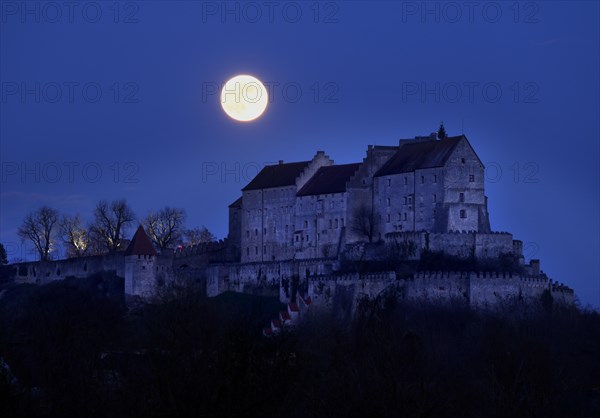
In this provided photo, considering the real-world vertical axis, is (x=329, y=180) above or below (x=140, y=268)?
above

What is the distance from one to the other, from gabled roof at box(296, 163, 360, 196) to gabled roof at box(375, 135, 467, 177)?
2.82 m

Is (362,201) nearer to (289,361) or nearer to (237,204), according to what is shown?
(237,204)

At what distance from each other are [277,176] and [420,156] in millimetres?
13000

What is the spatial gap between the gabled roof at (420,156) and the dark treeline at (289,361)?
8863 mm

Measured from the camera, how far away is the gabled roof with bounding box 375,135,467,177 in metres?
95.3

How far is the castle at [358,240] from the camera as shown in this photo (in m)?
91.9

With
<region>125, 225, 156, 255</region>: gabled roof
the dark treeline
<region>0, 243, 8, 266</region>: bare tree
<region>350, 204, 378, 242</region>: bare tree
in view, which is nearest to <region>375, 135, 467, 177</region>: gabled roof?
<region>350, 204, 378, 242</region>: bare tree

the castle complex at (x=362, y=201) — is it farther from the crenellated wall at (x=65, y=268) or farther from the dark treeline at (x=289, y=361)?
the crenellated wall at (x=65, y=268)

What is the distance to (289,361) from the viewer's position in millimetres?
67438

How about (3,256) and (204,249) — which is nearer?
(204,249)

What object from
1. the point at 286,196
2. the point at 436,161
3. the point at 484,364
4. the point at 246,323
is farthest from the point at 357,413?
the point at 286,196

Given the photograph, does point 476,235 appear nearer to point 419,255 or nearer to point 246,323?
point 419,255

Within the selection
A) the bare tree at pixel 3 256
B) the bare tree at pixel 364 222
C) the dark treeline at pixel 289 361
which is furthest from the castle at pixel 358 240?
the bare tree at pixel 3 256

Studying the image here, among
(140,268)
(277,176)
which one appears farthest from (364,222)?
(140,268)
